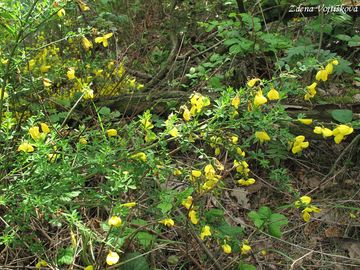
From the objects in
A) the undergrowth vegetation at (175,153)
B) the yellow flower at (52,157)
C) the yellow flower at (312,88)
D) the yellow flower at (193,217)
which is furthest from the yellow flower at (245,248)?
the yellow flower at (52,157)

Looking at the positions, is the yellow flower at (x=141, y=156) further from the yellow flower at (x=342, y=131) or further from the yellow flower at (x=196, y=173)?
the yellow flower at (x=342, y=131)

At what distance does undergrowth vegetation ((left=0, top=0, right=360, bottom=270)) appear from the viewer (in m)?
1.79

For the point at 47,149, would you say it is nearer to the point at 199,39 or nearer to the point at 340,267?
the point at 340,267

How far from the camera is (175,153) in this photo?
10.6 feet

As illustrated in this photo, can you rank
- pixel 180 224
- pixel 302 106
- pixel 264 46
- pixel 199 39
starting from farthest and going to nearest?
pixel 199 39 < pixel 264 46 < pixel 302 106 < pixel 180 224

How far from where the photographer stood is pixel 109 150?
69.4 inches

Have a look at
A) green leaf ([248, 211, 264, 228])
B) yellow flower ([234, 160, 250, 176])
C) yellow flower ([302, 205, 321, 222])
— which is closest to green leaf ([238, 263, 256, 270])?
green leaf ([248, 211, 264, 228])

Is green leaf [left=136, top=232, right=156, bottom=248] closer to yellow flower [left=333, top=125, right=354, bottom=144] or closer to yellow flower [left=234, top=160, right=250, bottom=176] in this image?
yellow flower [left=234, top=160, right=250, bottom=176]

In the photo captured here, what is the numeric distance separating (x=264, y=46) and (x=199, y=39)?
1491mm

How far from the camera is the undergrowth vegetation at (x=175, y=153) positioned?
179 cm

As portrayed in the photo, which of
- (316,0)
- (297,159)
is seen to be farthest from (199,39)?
(297,159)

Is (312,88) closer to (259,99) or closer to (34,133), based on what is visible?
(259,99)

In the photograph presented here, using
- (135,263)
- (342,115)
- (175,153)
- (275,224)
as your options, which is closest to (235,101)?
(275,224)

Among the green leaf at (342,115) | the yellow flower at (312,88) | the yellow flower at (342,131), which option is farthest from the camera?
the green leaf at (342,115)
